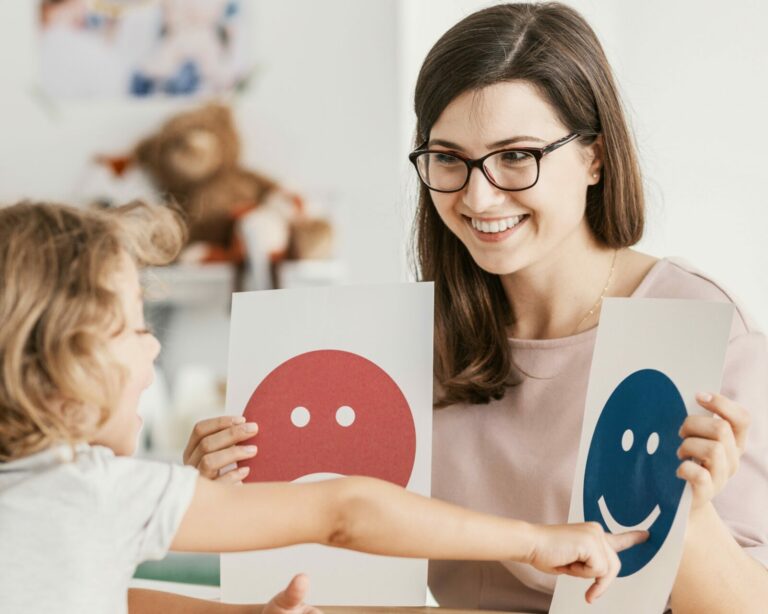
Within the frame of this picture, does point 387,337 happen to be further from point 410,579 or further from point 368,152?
point 368,152

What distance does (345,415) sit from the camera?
0.94 m

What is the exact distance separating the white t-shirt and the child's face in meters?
0.07

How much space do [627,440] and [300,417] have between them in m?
0.31

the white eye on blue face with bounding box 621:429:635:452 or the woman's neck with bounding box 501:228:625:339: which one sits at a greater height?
the woman's neck with bounding box 501:228:625:339

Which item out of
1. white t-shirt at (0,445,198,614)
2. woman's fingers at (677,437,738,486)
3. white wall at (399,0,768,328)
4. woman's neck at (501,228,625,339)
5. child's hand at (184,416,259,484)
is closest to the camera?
white t-shirt at (0,445,198,614)

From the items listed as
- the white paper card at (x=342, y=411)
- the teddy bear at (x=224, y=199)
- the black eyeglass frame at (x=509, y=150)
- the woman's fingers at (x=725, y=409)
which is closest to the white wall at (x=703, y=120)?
the black eyeglass frame at (x=509, y=150)

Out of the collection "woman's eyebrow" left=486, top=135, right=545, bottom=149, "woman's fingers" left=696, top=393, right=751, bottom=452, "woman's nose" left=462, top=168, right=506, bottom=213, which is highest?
"woman's eyebrow" left=486, top=135, right=545, bottom=149

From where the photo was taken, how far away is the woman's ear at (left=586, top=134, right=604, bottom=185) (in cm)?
106

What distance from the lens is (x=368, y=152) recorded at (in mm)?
2855

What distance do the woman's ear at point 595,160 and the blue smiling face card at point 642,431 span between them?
0.28 m

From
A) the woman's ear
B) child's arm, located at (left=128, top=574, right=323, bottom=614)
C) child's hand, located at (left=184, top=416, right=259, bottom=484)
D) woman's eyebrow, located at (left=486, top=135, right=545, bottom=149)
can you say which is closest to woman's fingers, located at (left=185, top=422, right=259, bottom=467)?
child's hand, located at (left=184, top=416, right=259, bottom=484)

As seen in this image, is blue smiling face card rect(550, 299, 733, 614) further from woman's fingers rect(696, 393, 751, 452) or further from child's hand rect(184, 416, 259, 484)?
child's hand rect(184, 416, 259, 484)

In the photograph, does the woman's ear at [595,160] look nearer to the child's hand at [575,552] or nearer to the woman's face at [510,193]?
the woman's face at [510,193]

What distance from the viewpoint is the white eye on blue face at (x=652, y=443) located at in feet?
2.53
